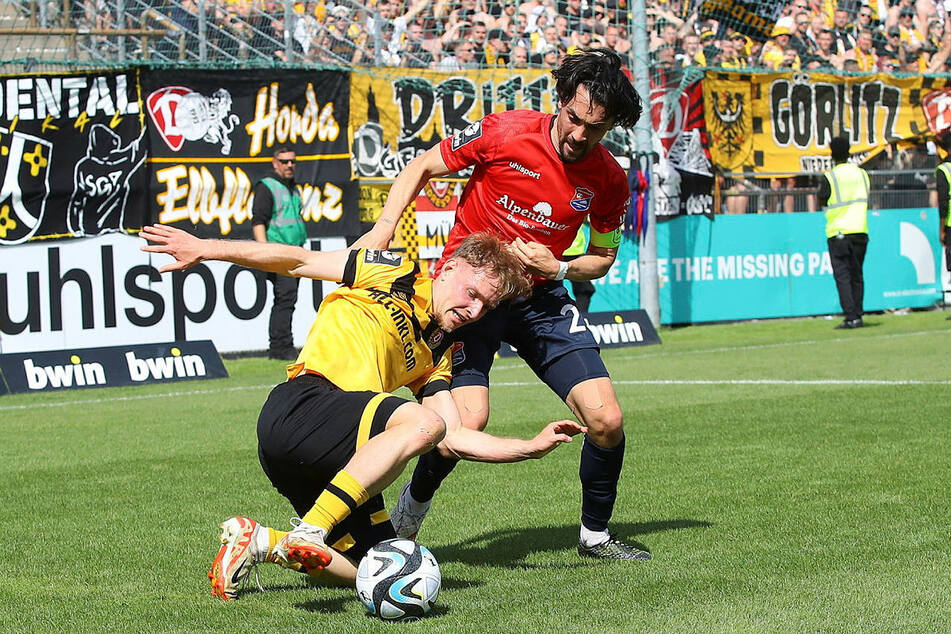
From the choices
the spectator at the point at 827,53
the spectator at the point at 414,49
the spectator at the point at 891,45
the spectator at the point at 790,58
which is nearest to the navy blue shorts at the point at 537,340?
the spectator at the point at 414,49

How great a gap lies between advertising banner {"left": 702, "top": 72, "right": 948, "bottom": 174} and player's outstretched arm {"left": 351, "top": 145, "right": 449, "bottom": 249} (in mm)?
13708

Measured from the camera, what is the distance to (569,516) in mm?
6891

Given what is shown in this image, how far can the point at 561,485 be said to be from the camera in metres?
7.79

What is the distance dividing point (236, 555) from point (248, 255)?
44.2 inches

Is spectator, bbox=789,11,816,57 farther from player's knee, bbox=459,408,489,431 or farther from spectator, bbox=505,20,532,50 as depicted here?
player's knee, bbox=459,408,489,431

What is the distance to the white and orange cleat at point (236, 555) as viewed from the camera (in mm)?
4785

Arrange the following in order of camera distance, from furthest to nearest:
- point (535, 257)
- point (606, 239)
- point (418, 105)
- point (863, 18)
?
point (863, 18)
point (418, 105)
point (606, 239)
point (535, 257)

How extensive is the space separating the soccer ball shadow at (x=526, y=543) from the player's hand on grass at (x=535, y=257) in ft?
4.11

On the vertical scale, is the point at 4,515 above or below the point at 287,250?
below

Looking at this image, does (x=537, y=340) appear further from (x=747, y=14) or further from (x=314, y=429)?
(x=747, y=14)

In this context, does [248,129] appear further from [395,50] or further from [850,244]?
[850,244]

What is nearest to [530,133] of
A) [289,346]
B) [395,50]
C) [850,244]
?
[289,346]

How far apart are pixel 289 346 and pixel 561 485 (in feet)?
27.4

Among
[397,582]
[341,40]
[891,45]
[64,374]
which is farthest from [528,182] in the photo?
[891,45]
